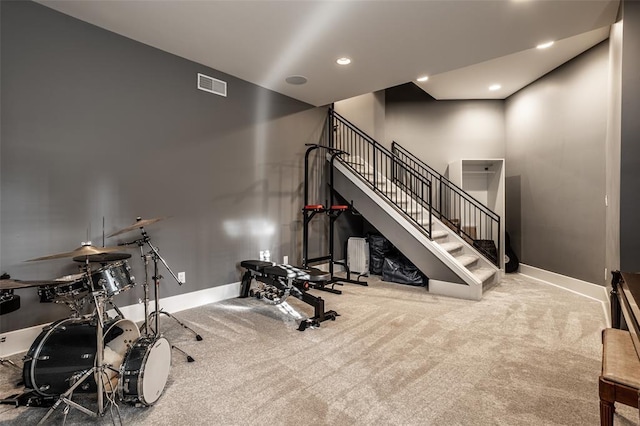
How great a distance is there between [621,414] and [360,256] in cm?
397

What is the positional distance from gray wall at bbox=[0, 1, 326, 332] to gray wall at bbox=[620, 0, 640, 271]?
4013mm

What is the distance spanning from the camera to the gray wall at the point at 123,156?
2662mm

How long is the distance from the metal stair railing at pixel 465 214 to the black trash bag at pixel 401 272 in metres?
1.26

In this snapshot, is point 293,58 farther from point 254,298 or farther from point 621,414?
point 621,414

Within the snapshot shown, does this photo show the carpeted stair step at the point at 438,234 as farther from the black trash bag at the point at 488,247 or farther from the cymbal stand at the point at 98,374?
the cymbal stand at the point at 98,374

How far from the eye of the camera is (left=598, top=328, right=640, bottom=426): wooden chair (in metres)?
1.32

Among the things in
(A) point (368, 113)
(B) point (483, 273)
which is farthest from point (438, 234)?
(A) point (368, 113)

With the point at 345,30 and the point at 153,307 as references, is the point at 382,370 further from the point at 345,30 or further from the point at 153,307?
the point at 345,30

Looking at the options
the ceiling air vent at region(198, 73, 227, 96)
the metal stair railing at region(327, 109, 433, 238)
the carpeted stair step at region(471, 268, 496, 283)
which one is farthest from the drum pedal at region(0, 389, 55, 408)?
the carpeted stair step at region(471, 268, 496, 283)

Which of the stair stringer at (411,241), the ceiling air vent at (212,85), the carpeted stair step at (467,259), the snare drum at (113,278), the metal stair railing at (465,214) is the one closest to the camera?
the snare drum at (113,278)

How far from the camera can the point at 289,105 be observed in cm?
509

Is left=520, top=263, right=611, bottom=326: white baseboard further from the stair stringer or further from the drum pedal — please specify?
the drum pedal

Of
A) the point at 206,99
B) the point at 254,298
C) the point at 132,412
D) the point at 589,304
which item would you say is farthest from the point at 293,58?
the point at 589,304

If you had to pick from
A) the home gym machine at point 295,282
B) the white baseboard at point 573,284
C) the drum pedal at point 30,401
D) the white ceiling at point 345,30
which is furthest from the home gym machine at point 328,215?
the white baseboard at point 573,284
